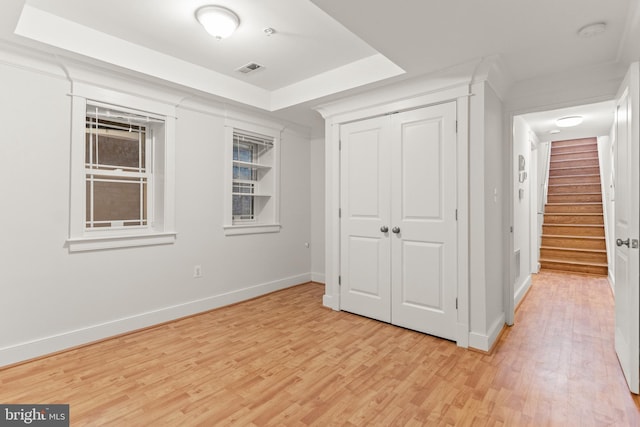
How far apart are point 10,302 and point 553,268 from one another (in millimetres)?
7415

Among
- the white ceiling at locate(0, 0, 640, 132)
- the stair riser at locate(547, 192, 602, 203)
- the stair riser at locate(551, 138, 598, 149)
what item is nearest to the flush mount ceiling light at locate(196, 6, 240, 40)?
the white ceiling at locate(0, 0, 640, 132)

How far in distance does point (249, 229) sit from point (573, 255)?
18.9ft

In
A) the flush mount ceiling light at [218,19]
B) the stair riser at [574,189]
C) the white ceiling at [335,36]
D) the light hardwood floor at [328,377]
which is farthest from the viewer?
the stair riser at [574,189]

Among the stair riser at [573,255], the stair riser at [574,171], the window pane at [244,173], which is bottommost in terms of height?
the stair riser at [573,255]

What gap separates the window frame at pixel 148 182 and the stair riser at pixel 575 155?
8457 mm

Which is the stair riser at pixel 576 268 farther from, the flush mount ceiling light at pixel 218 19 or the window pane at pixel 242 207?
the flush mount ceiling light at pixel 218 19

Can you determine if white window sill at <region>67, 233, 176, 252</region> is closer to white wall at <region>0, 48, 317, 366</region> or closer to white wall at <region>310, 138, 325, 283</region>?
white wall at <region>0, 48, 317, 366</region>

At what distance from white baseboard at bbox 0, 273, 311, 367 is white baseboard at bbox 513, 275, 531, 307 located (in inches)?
119

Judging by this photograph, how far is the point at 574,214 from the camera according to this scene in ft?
21.1

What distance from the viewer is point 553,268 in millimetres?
5953

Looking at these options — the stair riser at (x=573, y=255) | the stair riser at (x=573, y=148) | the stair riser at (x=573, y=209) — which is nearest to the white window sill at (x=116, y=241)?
the stair riser at (x=573, y=255)

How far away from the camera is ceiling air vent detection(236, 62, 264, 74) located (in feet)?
10.6

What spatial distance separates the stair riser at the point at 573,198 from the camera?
6586mm

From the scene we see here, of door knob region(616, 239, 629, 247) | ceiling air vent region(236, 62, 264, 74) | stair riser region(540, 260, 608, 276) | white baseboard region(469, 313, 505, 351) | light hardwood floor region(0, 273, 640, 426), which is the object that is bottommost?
light hardwood floor region(0, 273, 640, 426)
